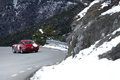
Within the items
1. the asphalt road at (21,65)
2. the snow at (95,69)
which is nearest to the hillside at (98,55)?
the snow at (95,69)

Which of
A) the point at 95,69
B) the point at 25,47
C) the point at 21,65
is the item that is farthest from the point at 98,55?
the point at 25,47

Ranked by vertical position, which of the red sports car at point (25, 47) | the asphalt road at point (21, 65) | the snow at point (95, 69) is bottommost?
the snow at point (95, 69)

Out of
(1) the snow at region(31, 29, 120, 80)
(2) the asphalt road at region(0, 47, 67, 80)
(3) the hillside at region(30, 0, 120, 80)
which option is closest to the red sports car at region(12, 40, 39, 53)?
(2) the asphalt road at region(0, 47, 67, 80)

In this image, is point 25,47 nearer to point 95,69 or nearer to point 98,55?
point 98,55

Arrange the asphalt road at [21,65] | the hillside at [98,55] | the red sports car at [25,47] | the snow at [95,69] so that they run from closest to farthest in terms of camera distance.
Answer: the snow at [95,69] < the hillside at [98,55] < the asphalt road at [21,65] < the red sports car at [25,47]

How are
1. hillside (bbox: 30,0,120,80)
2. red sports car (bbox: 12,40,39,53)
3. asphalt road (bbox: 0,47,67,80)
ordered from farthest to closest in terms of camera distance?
red sports car (bbox: 12,40,39,53) < asphalt road (bbox: 0,47,67,80) < hillside (bbox: 30,0,120,80)

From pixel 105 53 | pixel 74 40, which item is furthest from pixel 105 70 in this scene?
pixel 74 40

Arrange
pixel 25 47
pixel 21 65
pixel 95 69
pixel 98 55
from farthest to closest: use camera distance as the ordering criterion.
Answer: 1. pixel 25 47
2. pixel 21 65
3. pixel 98 55
4. pixel 95 69

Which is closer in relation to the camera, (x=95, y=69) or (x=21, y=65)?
(x=95, y=69)

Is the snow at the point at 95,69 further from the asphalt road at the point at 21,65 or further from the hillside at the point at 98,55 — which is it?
the asphalt road at the point at 21,65

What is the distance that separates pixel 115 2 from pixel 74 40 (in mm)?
2649

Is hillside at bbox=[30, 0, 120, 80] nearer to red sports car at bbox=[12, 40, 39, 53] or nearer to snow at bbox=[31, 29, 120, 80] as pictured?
snow at bbox=[31, 29, 120, 80]

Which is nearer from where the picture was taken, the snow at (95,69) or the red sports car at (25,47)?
the snow at (95,69)

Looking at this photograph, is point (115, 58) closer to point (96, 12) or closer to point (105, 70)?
point (105, 70)
